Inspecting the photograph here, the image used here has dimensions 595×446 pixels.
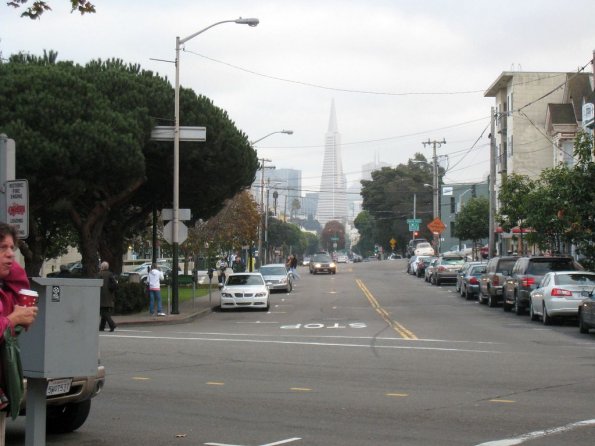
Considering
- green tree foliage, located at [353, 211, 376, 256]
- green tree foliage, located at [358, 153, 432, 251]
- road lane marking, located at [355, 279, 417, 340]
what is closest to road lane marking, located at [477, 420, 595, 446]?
road lane marking, located at [355, 279, 417, 340]

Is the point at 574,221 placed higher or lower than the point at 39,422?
higher

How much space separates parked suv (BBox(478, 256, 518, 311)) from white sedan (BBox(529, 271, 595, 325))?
8167 millimetres

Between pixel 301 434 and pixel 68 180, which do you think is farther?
pixel 68 180

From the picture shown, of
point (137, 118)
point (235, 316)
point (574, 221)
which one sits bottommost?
point (235, 316)

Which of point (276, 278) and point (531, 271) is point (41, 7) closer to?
point (531, 271)

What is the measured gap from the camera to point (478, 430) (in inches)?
389

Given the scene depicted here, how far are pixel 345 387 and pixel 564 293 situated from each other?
14081 mm

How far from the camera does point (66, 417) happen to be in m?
9.88

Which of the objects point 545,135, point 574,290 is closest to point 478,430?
point 574,290

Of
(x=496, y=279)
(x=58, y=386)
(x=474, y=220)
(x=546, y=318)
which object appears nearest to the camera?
(x=58, y=386)

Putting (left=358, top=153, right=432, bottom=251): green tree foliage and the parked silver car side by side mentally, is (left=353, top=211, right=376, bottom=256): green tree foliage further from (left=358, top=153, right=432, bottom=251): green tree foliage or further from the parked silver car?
the parked silver car

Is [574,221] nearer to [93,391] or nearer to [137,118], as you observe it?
[137,118]

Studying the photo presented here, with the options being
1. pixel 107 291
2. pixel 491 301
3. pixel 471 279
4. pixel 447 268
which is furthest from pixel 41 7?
pixel 447 268

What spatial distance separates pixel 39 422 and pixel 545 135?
5988 cm
